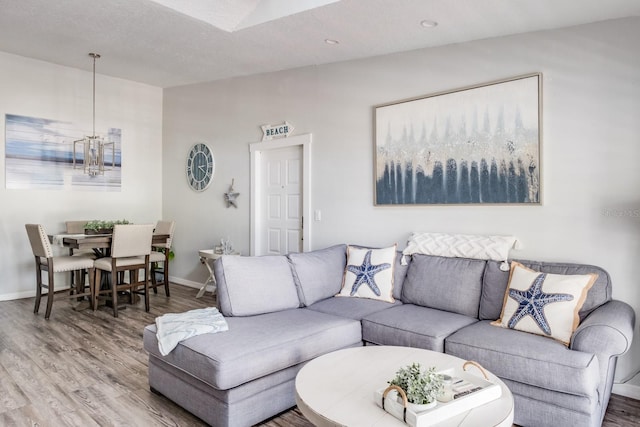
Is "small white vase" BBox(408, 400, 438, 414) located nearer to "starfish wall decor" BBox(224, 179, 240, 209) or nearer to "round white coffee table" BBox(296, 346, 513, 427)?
"round white coffee table" BBox(296, 346, 513, 427)

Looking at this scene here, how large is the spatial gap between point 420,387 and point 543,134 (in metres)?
2.31

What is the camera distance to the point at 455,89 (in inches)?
136

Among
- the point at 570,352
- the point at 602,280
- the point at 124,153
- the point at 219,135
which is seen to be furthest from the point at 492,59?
the point at 124,153

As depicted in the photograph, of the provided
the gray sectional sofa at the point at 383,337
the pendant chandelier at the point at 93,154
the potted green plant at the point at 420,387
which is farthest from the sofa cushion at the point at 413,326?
the pendant chandelier at the point at 93,154

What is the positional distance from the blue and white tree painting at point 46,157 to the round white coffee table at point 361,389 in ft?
14.6

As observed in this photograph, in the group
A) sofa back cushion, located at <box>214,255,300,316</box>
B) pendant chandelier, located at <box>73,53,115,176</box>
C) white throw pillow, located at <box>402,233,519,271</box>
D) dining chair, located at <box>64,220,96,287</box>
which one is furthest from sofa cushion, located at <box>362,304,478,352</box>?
pendant chandelier, located at <box>73,53,115,176</box>

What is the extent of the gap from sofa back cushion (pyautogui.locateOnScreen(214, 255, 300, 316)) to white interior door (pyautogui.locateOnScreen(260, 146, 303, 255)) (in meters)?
1.67

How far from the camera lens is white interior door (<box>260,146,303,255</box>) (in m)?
4.84

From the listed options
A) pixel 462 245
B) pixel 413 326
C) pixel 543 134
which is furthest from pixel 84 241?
pixel 543 134

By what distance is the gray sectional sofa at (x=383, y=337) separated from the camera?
2.11m

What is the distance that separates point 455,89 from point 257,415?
287cm

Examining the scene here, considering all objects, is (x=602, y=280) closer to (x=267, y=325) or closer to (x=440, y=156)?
(x=440, y=156)

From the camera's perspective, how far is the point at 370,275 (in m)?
3.40

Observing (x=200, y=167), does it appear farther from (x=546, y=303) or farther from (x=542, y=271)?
(x=546, y=303)
